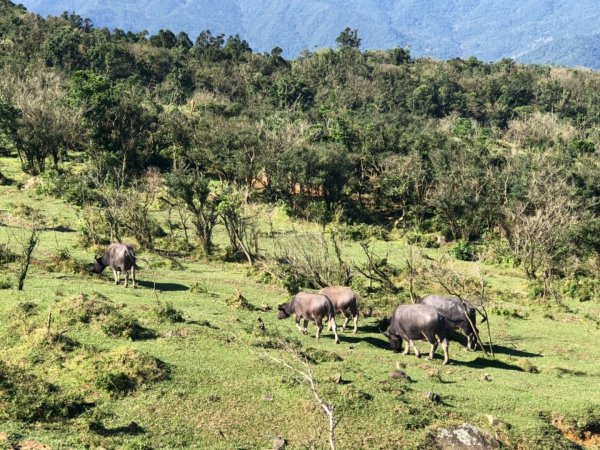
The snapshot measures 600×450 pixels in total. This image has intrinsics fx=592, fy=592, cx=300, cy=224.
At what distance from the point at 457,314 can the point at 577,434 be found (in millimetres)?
6949

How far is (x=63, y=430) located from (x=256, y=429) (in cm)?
438

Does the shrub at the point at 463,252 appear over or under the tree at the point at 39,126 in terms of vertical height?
under

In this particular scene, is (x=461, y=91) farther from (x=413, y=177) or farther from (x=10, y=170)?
(x=10, y=170)

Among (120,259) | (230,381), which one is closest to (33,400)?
(230,381)

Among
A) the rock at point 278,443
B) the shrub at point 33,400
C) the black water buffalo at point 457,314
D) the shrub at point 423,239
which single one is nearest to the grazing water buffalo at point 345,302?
the black water buffalo at point 457,314

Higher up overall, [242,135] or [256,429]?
[242,135]

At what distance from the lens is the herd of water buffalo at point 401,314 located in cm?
1977

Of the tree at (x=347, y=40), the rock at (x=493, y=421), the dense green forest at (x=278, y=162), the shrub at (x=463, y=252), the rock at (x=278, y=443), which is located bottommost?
the rock at (x=278, y=443)

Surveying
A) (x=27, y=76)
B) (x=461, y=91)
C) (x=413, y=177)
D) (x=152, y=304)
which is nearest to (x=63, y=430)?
(x=152, y=304)

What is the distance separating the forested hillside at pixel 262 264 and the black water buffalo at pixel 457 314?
0.73 metres

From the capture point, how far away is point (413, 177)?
52.0 m

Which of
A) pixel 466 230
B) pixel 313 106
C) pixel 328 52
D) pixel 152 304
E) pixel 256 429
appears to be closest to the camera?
pixel 256 429

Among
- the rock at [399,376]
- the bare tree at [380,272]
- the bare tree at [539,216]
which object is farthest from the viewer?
the bare tree at [539,216]

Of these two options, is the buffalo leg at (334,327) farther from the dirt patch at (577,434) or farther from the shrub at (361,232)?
the shrub at (361,232)
